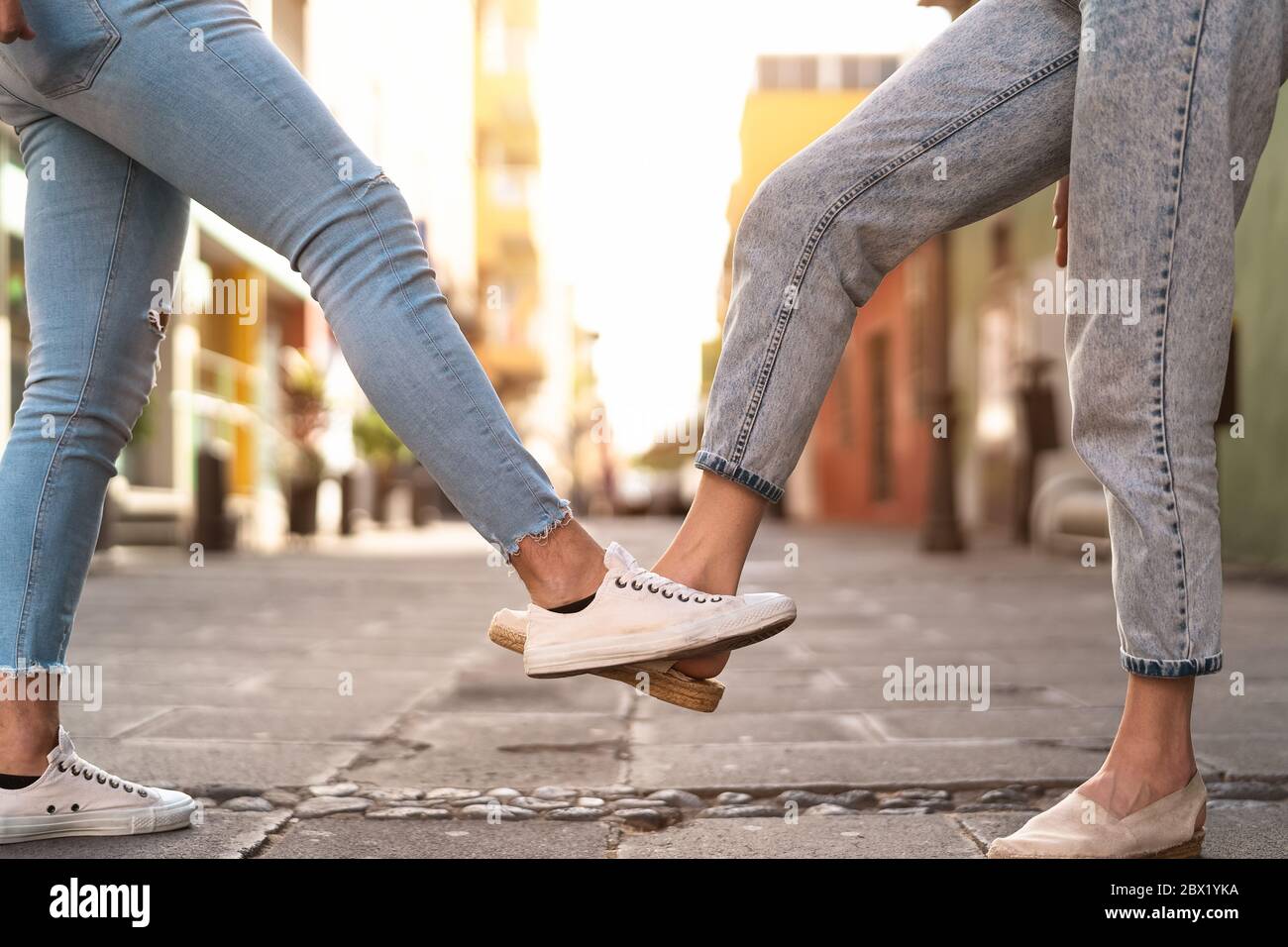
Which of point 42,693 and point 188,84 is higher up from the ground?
point 188,84

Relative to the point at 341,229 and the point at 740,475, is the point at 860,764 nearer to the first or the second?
the point at 740,475

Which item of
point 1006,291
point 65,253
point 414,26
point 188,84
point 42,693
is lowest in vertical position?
point 42,693

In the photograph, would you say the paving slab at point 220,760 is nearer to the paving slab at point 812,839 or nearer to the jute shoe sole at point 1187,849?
the paving slab at point 812,839

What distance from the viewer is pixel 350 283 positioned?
176cm

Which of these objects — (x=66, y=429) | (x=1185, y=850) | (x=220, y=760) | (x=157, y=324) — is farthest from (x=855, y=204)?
(x=220, y=760)

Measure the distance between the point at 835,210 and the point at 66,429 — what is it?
3.87 feet

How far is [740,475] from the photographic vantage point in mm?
1851

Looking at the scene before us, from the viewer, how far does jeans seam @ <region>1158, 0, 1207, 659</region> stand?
5.55 feet

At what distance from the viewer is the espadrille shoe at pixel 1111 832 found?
171cm

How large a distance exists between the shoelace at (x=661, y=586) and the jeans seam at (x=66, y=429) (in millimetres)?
861

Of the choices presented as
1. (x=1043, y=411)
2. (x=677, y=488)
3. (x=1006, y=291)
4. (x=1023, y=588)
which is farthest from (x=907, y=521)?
(x=677, y=488)

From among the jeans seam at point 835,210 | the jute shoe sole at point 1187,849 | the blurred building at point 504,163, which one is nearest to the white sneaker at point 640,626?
the jeans seam at point 835,210
